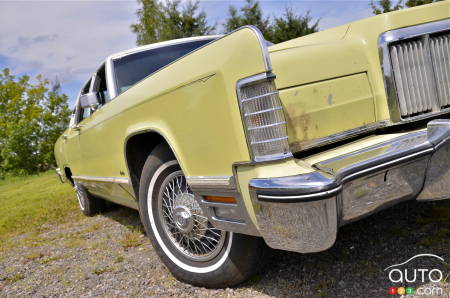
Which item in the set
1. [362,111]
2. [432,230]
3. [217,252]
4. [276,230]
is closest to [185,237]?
[217,252]

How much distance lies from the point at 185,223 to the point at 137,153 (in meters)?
0.75

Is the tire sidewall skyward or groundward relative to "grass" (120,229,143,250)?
skyward

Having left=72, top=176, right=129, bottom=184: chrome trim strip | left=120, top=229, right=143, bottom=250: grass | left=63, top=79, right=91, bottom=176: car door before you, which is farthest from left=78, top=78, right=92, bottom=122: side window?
left=120, top=229, right=143, bottom=250: grass

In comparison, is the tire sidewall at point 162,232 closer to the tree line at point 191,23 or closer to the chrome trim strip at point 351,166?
the chrome trim strip at point 351,166

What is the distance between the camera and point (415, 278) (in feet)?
6.27

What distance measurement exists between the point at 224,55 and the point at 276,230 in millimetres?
851

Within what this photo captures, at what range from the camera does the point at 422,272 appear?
194 cm

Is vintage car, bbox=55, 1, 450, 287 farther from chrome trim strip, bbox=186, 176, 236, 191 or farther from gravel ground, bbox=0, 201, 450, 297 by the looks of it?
gravel ground, bbox=0, 201, 450, 297

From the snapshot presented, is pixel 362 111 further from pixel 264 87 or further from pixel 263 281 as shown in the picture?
pixel 263 281

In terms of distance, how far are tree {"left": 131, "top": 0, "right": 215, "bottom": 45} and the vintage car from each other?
2093 cm

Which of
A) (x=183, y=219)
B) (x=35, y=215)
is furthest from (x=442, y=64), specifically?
(x=35, y=215)

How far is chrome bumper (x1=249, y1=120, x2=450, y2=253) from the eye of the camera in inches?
58.7

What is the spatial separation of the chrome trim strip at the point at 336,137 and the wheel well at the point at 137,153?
3.86 feet

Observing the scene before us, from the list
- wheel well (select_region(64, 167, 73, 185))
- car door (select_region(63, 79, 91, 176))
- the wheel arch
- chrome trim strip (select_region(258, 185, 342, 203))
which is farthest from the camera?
wheel well (select_region(64, 167, 73, 185))
